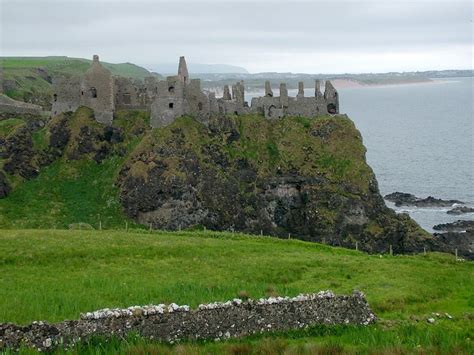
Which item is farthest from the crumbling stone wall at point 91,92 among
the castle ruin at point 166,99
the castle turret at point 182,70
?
the castle turret at point 182,70

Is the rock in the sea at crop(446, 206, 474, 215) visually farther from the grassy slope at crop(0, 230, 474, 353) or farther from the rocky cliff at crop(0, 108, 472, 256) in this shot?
the grassy slope at crop(0, 230, 474, 353)

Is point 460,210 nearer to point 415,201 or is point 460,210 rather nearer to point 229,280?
point 415,201

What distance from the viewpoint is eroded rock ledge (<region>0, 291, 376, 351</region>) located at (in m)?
16.5

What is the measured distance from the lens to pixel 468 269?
34562 millimetres

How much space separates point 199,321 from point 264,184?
49858 mm

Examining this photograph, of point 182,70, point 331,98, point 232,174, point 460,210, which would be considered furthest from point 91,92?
point 460,210

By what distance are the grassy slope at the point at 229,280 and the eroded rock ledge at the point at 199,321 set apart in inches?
20.9

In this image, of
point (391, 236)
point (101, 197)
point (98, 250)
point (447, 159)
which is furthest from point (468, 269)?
point (447, 159)

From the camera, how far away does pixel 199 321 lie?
18203mm

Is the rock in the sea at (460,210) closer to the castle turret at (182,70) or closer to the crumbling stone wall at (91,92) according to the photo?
the castle turret at (182,70)

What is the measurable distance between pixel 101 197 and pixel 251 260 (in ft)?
116

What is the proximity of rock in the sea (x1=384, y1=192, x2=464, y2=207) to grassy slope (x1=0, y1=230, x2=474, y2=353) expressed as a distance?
206ft

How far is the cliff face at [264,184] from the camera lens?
64.6 metres

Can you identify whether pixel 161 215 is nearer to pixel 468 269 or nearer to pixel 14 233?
pixel 14 233
